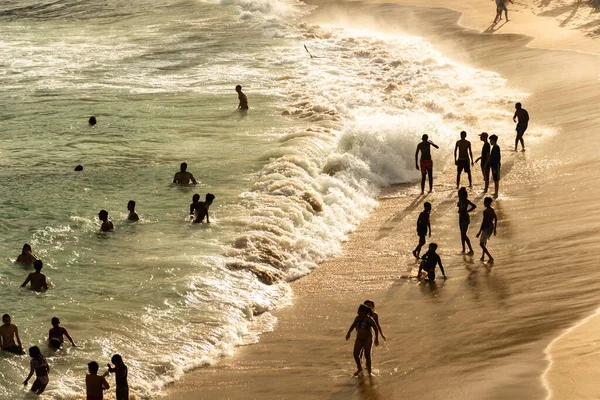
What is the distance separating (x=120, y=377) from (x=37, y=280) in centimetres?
448

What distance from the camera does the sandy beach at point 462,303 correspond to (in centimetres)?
1405

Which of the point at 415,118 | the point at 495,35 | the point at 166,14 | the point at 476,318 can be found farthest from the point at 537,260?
the point at 166,14

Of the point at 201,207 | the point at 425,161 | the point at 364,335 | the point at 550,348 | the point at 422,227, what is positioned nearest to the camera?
the point at 550,348

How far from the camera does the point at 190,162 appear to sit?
1026 inches

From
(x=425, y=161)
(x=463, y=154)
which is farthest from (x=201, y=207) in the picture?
(x=463, y=154)

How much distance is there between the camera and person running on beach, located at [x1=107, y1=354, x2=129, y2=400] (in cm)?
1388

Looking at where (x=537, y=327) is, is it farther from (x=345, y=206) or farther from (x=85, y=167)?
(x=85, y=167)

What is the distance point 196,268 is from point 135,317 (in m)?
2.23

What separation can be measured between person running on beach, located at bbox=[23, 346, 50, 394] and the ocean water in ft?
0.62

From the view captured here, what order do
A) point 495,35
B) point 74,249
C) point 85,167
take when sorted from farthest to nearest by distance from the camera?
point 495,35 → point 85,167 → point 74,249

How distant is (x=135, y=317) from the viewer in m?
16.9

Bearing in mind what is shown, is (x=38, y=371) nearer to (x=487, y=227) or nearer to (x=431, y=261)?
(x=431, y=261)

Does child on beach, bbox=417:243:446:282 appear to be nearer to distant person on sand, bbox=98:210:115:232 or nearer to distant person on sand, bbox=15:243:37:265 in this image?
distant person on sand, bbox=98:210:115:232

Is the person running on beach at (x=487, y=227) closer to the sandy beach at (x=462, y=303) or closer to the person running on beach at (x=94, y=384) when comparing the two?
the sandy beach at (x=462, y=303)
